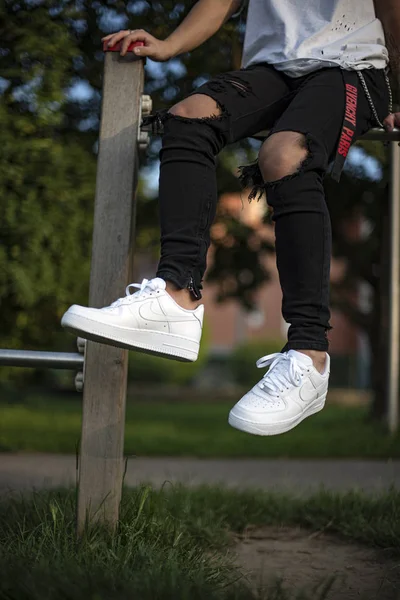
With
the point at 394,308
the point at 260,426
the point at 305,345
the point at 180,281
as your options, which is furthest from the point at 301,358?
the point at 394,308

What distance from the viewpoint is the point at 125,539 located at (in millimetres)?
2145

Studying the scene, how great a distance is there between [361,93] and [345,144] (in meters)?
0.17

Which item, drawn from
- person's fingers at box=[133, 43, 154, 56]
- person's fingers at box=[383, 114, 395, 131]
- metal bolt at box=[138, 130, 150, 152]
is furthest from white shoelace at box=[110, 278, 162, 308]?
person's fingers at box=[383, 114, 395, 131]

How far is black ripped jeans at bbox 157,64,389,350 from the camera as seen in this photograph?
2.00m

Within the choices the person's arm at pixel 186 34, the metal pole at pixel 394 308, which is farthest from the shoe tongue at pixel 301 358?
the metal pole at pixel 394 308

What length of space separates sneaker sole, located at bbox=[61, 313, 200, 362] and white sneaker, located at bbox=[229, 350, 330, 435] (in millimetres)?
185

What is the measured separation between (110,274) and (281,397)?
0.65 meters

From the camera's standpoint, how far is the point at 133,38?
7.33 ft

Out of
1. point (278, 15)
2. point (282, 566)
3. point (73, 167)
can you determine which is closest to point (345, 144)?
point (278, 15)

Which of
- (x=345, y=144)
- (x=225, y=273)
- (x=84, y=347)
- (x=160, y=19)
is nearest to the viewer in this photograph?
(x=345, y=144)

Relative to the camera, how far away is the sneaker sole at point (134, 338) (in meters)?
1.83

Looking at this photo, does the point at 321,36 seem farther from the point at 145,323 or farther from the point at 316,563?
the point at 316,563

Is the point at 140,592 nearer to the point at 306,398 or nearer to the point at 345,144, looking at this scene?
the point at 306,398

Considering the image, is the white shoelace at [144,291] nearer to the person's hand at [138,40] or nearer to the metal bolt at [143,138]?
the metal bolt at [143,138]
